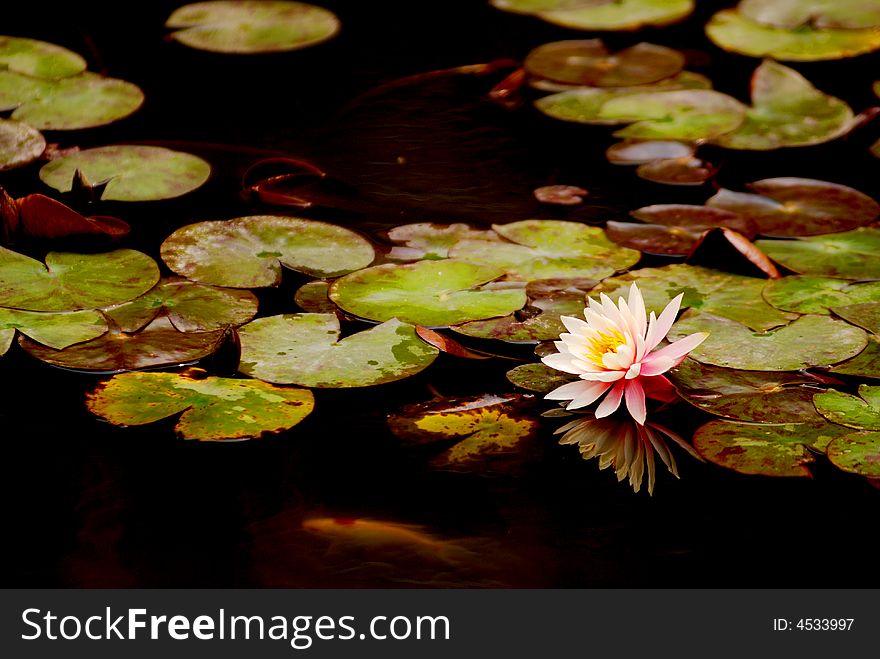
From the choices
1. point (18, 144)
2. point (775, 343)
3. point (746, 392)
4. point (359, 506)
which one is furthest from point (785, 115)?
point (18, 144)

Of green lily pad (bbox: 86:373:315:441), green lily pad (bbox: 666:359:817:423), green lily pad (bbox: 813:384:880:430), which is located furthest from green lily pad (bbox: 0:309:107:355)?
green lily pad (bbox: 813:384:880:430)

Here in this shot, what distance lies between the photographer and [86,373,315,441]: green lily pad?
150 cm

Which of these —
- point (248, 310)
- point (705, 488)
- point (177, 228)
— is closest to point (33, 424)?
point (248, 310)

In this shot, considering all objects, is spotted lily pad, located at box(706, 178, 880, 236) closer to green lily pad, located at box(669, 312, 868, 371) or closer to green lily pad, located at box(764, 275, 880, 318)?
green lily pad, located at box(764, 275, 880, 318)

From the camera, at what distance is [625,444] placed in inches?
59.6

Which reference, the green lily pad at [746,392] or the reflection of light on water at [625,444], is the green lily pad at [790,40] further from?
the reflection of light on water at [625,444]

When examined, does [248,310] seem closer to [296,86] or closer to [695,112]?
[296,86]

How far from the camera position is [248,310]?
177 centimetres

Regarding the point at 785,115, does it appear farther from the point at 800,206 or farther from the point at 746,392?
the point at 746,392

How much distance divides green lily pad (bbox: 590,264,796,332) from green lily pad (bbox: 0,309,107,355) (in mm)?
862

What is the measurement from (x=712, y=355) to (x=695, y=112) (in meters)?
1.11

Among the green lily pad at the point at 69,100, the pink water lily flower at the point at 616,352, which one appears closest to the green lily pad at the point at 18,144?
the green lily pad at the point at 69,100

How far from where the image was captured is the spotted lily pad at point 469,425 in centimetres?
149

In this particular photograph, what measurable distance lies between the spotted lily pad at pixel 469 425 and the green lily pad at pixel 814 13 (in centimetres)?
206
